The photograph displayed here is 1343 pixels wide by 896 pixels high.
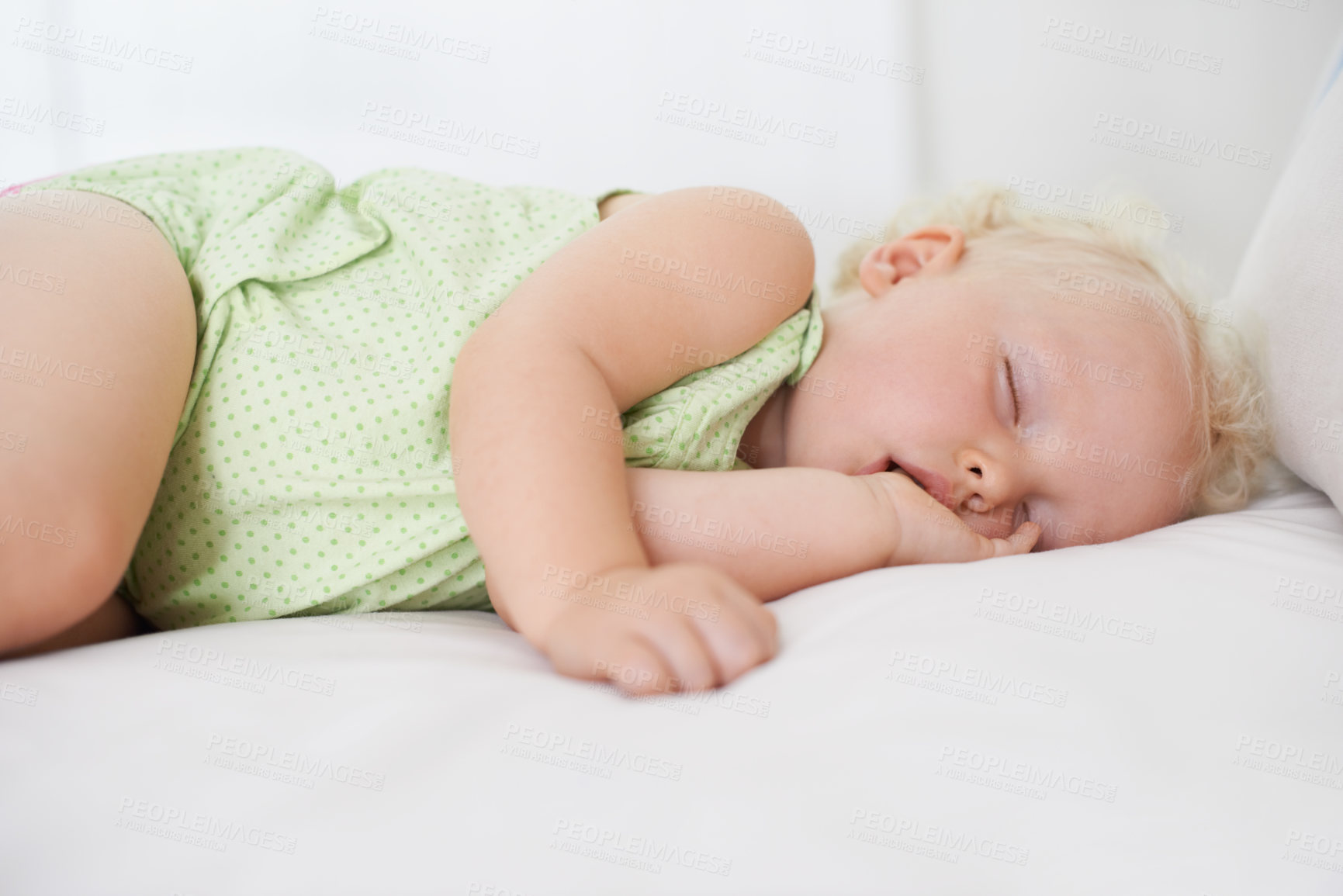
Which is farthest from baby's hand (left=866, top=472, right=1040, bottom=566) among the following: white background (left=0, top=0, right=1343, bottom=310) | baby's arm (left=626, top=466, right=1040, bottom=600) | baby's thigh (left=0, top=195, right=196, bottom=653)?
white background (left=0, top=0, right=1343, bottom=310)

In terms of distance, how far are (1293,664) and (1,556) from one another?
94 cm

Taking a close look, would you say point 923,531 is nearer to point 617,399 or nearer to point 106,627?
point 617,399

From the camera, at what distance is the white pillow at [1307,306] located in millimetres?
996

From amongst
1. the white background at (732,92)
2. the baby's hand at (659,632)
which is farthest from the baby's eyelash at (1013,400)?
the white background at (732,92)

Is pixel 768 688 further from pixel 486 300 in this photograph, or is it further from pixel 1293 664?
pixel 486 300

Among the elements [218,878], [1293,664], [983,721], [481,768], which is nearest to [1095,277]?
[1293,664]

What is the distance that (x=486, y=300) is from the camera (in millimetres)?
999

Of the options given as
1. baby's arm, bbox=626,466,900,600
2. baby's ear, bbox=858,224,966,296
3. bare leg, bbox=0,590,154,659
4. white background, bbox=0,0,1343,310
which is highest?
white background, bbox=0,0,1343,310

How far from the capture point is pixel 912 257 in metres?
1.26

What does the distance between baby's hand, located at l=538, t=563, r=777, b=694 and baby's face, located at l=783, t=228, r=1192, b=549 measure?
39cm

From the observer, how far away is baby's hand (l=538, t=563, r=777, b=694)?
67 cm

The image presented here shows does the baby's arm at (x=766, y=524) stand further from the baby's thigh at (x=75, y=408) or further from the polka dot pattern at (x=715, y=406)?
the baby's thigh at (x=75, y=408)

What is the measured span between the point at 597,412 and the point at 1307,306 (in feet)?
2.60

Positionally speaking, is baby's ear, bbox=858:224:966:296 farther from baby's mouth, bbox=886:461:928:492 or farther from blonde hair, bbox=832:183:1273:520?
baby's mouth, bbox=886:461:928:492
